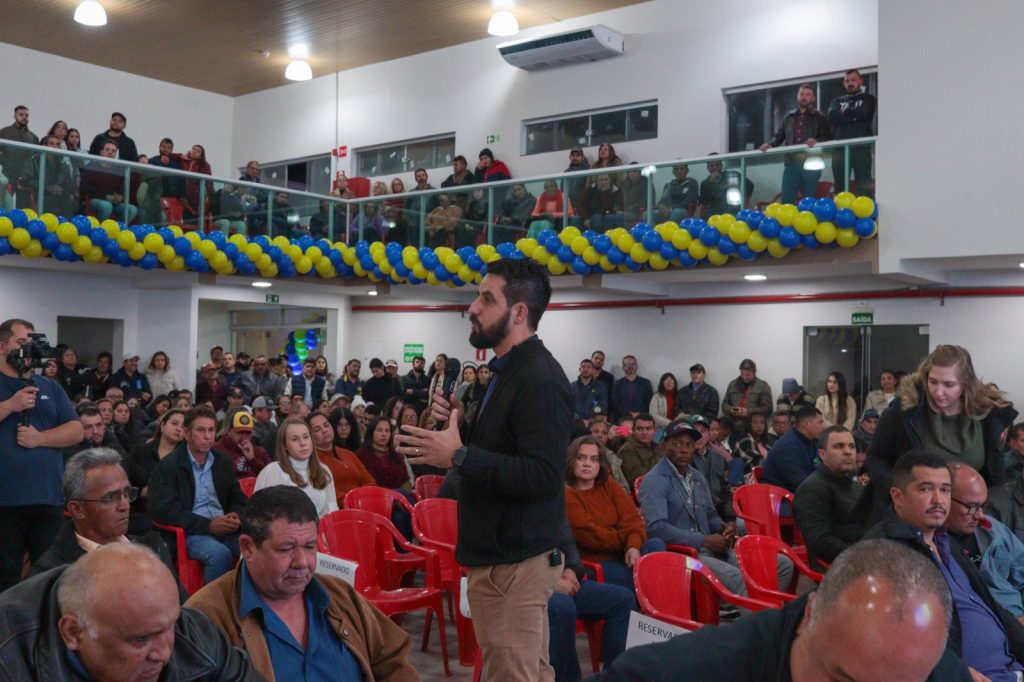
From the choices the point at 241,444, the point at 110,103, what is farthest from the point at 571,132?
the point at 241,444

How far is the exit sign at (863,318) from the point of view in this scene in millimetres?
12852

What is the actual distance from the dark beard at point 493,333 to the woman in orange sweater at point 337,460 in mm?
4007

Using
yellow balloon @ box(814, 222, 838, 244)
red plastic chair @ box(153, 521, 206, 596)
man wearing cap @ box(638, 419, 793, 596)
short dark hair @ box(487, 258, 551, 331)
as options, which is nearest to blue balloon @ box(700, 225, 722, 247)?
yellow balloon @ box(814, 222, 838, 244)

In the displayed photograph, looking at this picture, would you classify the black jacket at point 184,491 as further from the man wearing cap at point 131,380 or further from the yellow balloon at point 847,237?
the man wearing cap at point 131,380

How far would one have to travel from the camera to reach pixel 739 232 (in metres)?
10.8

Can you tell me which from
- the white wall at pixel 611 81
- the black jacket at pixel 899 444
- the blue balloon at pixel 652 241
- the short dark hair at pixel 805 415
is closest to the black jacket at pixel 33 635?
the black jacket at pixel 899 444

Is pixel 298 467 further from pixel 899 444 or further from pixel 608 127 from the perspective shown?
pixel 608 127

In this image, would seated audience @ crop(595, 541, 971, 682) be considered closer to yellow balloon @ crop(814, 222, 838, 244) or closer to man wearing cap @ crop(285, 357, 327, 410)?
yellow balloon @ crop(814, 222, 838, 244)

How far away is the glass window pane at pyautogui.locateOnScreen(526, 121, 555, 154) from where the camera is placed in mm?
15938

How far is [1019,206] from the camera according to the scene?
396 inches

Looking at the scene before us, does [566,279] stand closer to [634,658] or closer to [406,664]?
[406,664]

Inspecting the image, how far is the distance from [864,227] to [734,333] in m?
3.70

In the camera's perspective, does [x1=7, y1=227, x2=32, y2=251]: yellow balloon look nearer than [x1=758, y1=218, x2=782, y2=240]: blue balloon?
No

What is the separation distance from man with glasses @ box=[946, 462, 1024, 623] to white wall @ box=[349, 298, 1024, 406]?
27.9ft
